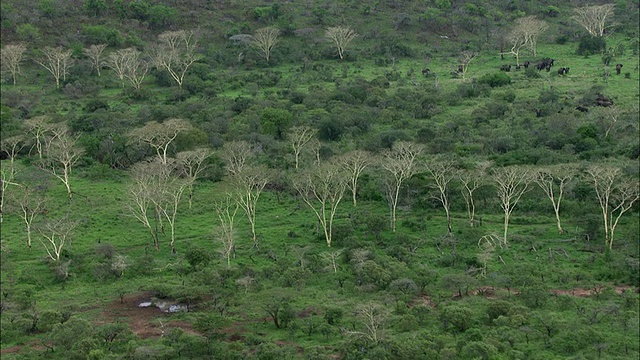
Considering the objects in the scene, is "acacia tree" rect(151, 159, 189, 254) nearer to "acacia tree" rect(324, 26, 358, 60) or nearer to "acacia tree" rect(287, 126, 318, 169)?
"acacia tree" rect(287, 126, 318, 169)

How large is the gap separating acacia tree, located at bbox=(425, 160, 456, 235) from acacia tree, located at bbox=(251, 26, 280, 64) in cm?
4879

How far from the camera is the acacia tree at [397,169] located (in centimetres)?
5906

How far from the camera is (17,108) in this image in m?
87.8

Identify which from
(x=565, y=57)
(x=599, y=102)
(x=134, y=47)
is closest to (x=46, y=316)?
(x=599, y=102)

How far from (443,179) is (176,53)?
2008 inches

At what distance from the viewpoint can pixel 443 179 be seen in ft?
194

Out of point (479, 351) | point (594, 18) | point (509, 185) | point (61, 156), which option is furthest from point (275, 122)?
point (594, 18)

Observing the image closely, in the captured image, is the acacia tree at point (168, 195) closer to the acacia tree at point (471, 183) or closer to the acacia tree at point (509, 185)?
the acacia tree at point (471, 183)

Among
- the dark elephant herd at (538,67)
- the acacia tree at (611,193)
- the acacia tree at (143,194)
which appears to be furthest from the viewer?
the dark elephant herd at (538,67)

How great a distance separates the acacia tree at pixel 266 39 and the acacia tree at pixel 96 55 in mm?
19102

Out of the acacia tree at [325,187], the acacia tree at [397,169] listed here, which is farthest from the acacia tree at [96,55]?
the acacia tree at [397,169]

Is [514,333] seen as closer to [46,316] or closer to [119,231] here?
[46,316]

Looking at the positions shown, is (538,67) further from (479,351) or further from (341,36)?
(479,351)

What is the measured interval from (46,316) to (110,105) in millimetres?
48189
